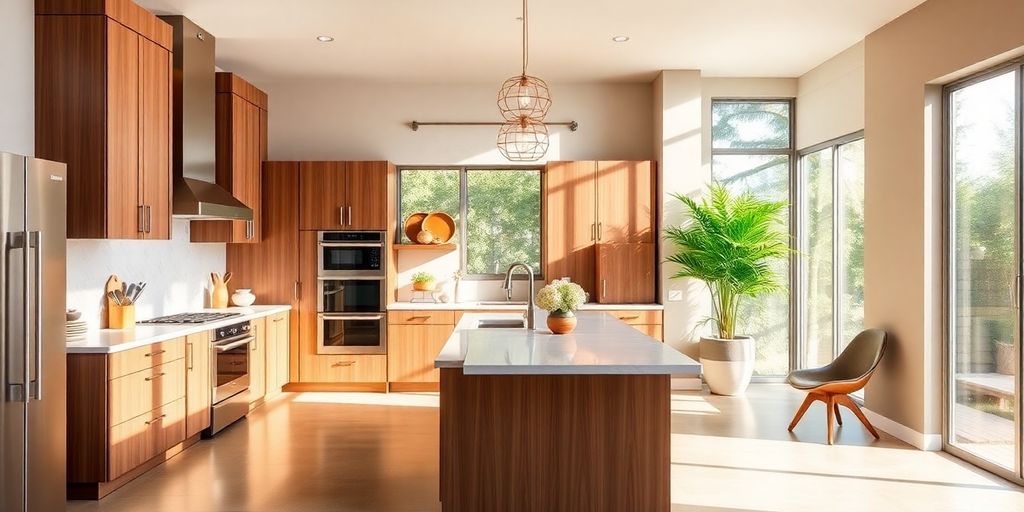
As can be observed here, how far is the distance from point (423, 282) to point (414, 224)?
62 cm

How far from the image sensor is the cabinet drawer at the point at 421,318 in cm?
666

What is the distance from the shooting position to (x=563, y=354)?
10.5ft

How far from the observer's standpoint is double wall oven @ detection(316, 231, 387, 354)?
669cm

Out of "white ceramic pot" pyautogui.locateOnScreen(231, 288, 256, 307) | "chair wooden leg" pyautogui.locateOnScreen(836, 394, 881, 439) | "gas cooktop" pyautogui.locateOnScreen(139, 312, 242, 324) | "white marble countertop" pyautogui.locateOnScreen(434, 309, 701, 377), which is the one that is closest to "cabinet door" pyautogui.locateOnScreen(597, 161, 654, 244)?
"chair wooden leg" pyautogui.locateOnScreen(836, 394, 881, 439)

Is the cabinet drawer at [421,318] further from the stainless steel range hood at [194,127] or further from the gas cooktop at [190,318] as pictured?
the stainless steel range hood at [194,127]

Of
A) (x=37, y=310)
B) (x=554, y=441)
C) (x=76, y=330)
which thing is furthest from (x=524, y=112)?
(x=76, y=330)

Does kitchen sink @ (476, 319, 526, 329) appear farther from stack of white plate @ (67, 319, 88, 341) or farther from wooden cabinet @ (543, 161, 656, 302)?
stack of white plate @ (67, 319, 88, 341)

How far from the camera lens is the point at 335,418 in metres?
5.73

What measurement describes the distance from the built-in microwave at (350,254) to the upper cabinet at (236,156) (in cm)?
62

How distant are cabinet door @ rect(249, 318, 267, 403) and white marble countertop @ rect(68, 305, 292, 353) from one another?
34 centimetres

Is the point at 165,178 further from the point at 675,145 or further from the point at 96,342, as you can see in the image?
the point at 675,145

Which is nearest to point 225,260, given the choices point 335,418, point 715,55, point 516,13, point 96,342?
point 335,418

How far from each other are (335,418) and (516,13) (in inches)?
132

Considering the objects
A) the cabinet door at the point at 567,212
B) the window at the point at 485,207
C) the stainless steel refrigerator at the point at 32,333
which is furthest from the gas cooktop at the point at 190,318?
the cabinet door at the point at 567,212
